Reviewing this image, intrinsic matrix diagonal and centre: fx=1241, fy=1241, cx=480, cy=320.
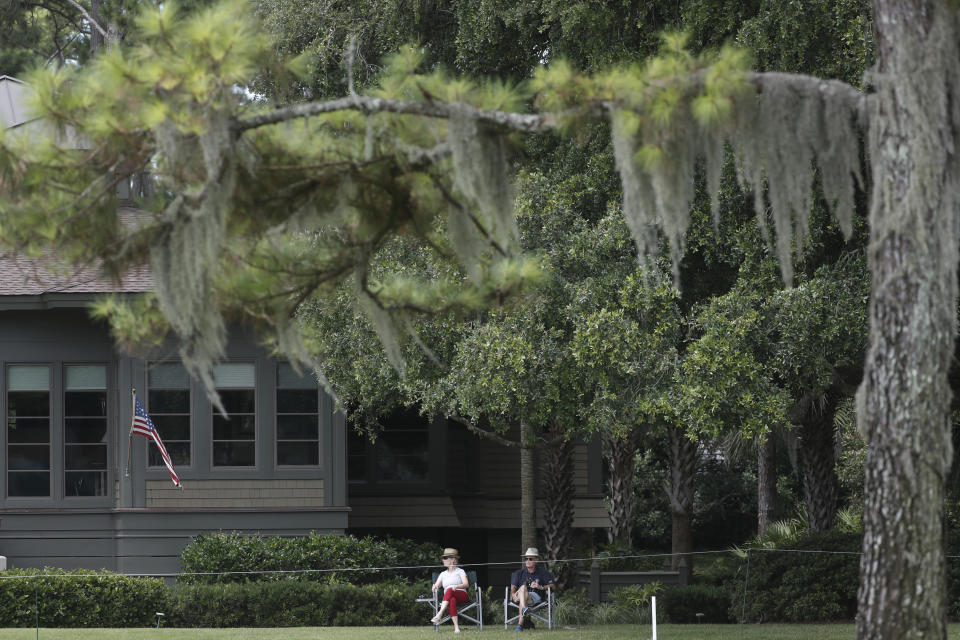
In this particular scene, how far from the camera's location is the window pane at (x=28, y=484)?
57.6 feet

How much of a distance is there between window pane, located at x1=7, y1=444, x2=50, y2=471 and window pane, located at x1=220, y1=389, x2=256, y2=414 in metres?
2.61

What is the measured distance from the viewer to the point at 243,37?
6758 mm

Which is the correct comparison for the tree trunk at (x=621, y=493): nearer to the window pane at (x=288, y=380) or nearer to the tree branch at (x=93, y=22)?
the window pane at (x=288, y=380)

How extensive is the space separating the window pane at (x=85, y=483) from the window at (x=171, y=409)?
81cm

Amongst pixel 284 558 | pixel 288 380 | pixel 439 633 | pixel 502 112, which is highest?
pixel 502 112

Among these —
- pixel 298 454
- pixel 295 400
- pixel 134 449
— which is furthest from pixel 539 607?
pixel 134 449

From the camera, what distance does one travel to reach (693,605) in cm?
1731

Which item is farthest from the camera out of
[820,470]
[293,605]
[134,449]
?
[820,470]

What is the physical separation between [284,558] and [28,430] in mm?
4223

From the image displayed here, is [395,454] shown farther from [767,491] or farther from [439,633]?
[439,633]

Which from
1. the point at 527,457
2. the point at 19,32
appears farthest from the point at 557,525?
the point at 19,32

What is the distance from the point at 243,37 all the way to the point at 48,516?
487 inches

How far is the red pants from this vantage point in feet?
45.5

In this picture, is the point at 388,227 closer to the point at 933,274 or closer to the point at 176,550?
the point at 933,274
